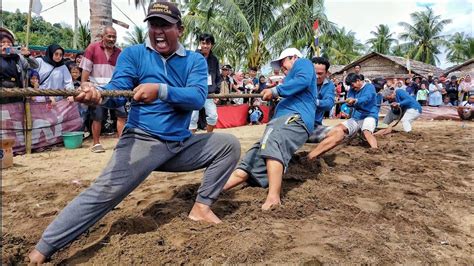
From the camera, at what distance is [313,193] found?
378 cm

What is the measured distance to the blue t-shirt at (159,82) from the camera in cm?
260

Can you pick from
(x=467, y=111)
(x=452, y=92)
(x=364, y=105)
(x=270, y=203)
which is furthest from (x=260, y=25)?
(x=270, y=203)

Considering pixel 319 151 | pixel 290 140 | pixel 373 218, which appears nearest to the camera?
pixel 373 218

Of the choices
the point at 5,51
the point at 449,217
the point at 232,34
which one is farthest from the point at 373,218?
the point at 232,34

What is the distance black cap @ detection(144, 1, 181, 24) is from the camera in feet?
8.27

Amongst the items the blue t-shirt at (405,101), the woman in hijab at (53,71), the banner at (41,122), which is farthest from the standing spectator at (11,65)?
the blue t-shirt at (405,101)

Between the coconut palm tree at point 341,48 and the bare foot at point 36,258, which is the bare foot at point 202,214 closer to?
the bare foot at point 36,258

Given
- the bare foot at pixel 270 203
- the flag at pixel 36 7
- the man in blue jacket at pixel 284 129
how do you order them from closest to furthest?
the bare foot at pixel 270 203, the man in blue jacket at pixel 284 129, the flag at pixel 36 7

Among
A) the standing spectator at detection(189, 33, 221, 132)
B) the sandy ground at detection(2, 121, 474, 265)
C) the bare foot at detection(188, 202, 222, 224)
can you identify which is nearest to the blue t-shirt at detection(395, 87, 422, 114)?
the sandy ground at detection(2, 121, 474, 265)

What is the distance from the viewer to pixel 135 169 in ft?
8.13

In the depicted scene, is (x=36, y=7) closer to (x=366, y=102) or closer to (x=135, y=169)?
(x=366, y=102)

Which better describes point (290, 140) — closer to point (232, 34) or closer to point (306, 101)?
point (306, 101)

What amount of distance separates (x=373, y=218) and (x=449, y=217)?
73cm

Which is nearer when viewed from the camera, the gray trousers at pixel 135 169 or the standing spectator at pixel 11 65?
the gray trousers at pixel 135 169
